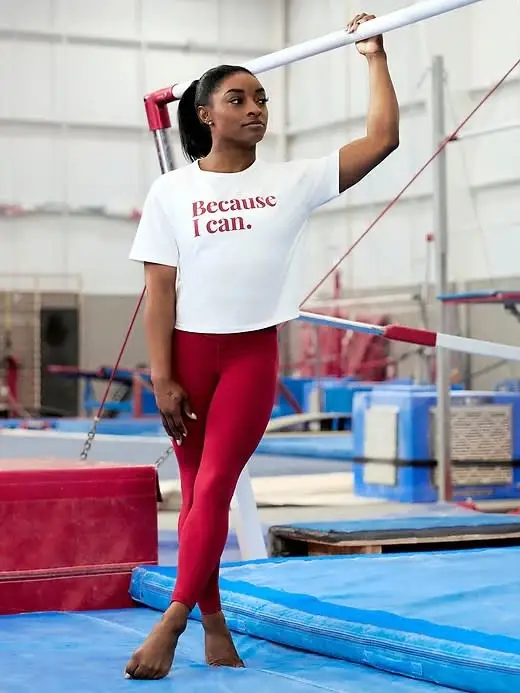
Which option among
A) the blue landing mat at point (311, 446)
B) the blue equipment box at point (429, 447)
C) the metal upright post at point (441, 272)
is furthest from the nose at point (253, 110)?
the blue landing mat at point (311, 446)

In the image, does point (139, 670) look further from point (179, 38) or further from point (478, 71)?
point (179, 38)

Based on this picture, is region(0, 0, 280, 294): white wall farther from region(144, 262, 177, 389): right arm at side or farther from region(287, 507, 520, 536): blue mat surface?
region(144, 262, 177, 389): right arm at side

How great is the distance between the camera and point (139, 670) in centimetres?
252

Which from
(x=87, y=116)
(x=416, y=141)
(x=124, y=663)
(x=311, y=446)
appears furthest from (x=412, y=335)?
(x=87, y=116)

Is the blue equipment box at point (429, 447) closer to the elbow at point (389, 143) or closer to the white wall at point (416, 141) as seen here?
the elbow at point (389, 143)

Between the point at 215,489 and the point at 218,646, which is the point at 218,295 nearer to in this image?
the point at 215,489

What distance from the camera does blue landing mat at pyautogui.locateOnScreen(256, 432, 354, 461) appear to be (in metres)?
9.91

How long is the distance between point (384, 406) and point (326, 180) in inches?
181

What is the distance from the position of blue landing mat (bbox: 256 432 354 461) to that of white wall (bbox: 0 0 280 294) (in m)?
7.36

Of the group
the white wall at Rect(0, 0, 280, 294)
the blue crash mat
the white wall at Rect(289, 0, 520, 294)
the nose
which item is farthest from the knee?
the white wall at Rect(0, 0, 280, 294)

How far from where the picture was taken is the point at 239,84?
104 inches

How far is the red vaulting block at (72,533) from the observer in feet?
11.8

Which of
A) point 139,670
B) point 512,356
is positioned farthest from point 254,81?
point 512,356

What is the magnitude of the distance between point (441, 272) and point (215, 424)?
4362 millimetres
